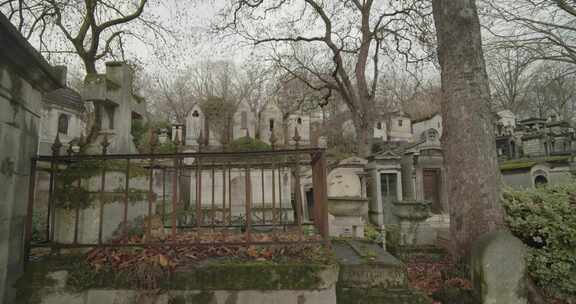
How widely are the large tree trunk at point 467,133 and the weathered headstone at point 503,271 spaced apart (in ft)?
2.50

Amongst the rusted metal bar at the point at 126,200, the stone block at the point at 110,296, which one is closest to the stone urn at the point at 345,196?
the rusted metal bar at the point at 126,200

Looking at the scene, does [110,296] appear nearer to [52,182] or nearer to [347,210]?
[52,182]

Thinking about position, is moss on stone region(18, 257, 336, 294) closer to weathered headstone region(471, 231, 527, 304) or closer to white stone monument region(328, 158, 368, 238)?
weathered headstone region(471, 231, 527, 304)

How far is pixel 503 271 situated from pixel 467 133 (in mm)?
1934

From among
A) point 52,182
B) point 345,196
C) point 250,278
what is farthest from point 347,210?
point 52,182

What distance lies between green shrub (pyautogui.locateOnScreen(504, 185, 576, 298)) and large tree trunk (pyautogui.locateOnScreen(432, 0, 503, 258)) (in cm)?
35

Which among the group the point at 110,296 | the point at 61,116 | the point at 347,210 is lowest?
the point at 110,296

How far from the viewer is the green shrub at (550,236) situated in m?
3.71

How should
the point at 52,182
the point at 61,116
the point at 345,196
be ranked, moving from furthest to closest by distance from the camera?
1. the point at 61,116
2. the point at 345,196
3. the point at 52,182

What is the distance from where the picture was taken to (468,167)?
431cm

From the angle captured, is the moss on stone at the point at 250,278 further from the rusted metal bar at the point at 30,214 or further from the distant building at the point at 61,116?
the distant building at the point at 61,116

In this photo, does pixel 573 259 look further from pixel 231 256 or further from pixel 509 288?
pixel 231 256

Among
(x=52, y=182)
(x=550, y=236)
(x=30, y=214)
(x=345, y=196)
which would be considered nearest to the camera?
(x=30, y=214)

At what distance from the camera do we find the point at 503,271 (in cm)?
338
